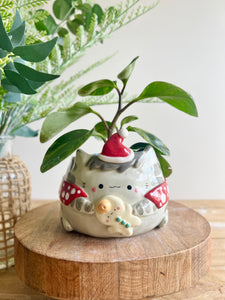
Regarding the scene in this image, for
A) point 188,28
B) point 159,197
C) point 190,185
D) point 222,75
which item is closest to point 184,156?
point 190,185

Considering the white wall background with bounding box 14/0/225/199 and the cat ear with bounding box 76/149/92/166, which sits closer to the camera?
the cat ear with bounding box 76/149/92/166

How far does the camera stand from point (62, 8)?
2.87ft

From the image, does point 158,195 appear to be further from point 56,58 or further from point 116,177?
point 56,58

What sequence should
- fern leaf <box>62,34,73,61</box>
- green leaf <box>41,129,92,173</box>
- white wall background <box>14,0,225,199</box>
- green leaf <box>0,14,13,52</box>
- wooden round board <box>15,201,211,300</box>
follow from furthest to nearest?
white wall background <box>14,0,225,199</box> < fern leaf <box>62,34,73,61</box> < green leaf <box>41,129,92,173</box> < wooden round board <box>15,201,211,300</box> < green leaf <box>0,14,13,52</box>

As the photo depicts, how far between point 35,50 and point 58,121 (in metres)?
0.23

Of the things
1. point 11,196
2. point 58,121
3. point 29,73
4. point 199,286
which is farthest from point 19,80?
point 199,286

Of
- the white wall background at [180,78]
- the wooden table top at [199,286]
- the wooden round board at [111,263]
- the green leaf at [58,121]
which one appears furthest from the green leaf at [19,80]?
the white wall background at [180,78]

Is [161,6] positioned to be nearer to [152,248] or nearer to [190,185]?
[190,185]

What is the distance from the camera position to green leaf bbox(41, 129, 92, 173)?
0.65 metres

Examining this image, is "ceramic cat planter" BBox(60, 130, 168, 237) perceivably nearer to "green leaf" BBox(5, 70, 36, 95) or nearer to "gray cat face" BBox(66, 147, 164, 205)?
"gray cat face" BBox(66, 147, 164, 205)

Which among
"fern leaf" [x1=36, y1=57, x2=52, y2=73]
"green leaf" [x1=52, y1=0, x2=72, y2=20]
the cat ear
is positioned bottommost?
Answer: the cat ear

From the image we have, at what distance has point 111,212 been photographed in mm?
602

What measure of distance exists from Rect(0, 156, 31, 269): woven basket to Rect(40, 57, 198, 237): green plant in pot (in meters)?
0.17

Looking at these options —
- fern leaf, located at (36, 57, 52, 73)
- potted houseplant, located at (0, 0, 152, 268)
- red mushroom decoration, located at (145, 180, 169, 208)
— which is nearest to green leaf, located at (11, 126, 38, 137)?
potted houseplant, located at (0, 0, 152, 268)
